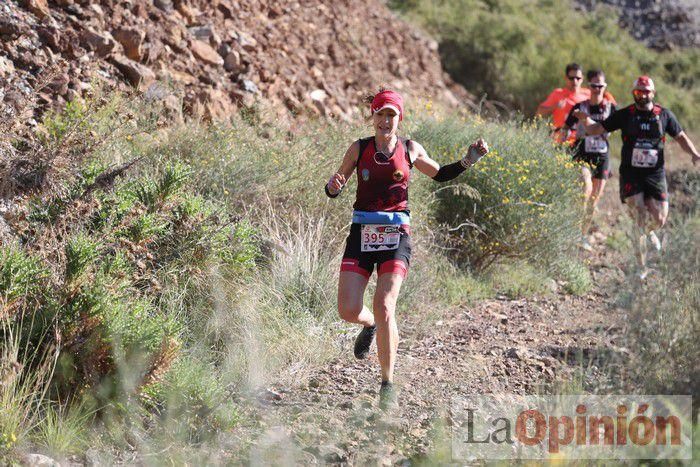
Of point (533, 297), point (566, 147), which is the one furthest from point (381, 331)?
point (566, 147)

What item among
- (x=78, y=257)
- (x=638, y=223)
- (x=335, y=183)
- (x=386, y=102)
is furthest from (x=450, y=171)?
(x=638, y=223)

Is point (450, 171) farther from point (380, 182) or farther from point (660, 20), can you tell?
point (660, 20)

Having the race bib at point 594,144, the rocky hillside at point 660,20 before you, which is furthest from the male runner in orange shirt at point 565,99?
the rocky hillside at point 660,20

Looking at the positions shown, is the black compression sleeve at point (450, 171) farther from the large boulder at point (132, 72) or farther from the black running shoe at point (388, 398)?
the large boulder at point (132, 72)

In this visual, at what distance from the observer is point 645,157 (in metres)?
8.34

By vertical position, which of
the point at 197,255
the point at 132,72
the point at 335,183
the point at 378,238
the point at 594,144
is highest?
the point at 335,183

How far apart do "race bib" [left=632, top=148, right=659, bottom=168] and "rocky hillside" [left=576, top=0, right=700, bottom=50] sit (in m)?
14.3

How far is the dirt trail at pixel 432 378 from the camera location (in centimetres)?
455

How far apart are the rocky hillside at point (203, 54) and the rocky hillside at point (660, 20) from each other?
33.9 ft

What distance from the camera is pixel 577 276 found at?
28.8ft

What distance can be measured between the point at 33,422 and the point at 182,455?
77 cm

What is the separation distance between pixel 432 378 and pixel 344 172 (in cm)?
152

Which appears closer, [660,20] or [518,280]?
[518,280]

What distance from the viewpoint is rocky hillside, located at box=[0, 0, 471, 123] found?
25.2ft
